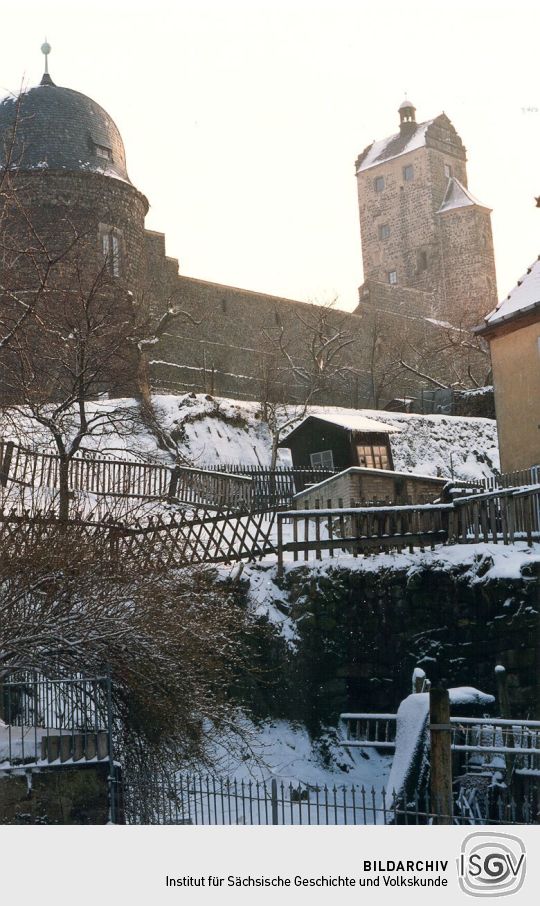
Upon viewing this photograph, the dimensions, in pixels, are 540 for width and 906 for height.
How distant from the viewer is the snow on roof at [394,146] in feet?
228

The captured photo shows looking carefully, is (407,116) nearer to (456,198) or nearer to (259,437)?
(456,198)

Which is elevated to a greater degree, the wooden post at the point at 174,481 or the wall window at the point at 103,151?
the wall window at the point at 103,151

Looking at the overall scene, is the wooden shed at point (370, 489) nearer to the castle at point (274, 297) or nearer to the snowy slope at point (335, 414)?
the castle at point (274, 297)

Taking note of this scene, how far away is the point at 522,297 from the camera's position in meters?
22.0

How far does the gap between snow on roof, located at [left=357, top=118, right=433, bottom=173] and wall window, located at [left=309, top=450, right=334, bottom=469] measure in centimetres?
4605

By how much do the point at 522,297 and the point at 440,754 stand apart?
1321 cm

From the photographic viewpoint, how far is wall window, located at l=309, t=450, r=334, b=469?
2659cm

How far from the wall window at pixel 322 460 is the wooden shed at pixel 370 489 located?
457 cm

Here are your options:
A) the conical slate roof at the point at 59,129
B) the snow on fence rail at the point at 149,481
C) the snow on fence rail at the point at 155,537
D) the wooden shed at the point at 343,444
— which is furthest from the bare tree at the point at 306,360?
the snow on fence rail at the point at 155,537

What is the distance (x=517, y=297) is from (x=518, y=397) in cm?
197

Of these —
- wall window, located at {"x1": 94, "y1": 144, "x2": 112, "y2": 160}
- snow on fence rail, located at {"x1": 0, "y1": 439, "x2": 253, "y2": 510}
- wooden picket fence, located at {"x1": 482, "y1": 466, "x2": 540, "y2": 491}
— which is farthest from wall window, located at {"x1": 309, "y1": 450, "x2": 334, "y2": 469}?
wall window, located at {"x1": 94, "y1": 144, "x2": 112, "y2": 160}

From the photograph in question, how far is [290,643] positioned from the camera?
15625 millimetres
